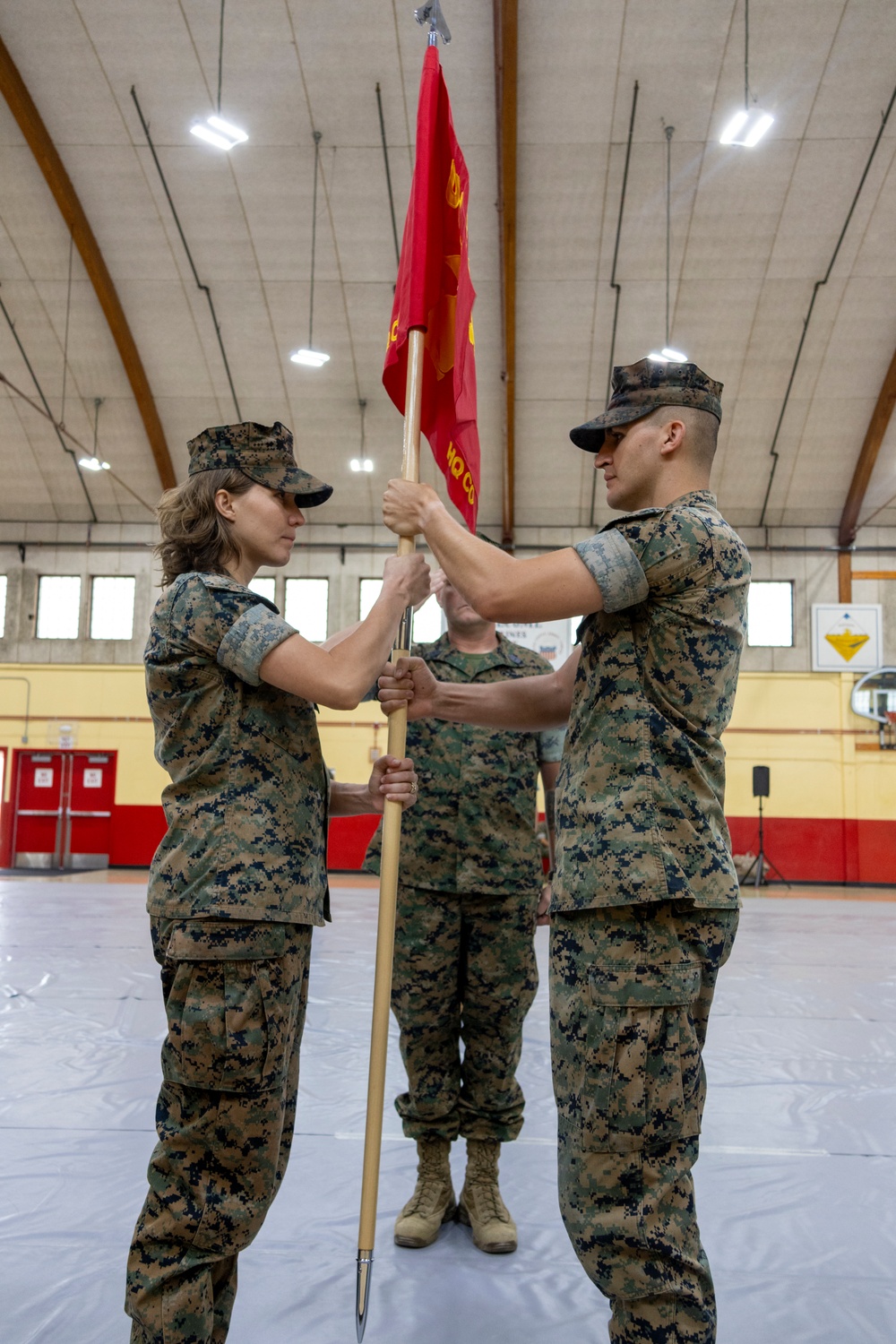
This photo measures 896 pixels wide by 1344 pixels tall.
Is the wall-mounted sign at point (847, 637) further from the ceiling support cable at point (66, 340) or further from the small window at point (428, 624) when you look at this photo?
the ceiling support cable at point (66, 340)

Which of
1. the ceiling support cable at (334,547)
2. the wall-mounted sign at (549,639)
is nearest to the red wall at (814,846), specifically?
the wall-mounted sign at (549,639)

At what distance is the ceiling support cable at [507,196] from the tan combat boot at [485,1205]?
10469 mm

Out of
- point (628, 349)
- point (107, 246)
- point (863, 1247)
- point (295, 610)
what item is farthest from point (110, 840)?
point (863, 1247)

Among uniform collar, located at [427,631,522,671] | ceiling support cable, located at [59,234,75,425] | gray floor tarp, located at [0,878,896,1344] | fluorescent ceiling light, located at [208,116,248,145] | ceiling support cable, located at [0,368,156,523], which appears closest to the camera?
gray floor tarp, located at [0,878,896,1344]

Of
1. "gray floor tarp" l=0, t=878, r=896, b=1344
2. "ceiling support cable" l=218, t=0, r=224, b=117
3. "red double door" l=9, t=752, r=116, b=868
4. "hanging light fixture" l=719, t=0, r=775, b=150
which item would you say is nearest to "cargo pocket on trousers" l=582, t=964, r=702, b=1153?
"gray floor tarp" l=0, t=878, r=896, b=1344

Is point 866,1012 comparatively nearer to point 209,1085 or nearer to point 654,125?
point 209,1085

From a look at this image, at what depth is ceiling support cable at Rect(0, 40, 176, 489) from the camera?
36.6ft

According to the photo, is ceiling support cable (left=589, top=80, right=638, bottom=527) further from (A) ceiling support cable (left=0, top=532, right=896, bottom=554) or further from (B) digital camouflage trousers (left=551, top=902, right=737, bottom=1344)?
(B) digital camouflage trousers (left=551, top=902, right=737, bottom=1344)

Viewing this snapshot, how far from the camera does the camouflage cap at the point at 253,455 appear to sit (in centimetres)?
215

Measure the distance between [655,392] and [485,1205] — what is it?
2276 millimetres

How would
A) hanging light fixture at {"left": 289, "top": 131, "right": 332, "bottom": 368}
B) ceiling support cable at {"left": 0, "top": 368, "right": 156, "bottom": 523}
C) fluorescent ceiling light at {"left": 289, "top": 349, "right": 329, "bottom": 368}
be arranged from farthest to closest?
ceiling support cable at {"left": 0, "top": 368, "right": 156, "bottom": 523} → fluorescent ceiling light at {"left": 289, "top": 349, "right": 329, "bottom": 368} → hanging light fixture at {"left": 289, "top": 131, "right": 332, "bottom": 368}

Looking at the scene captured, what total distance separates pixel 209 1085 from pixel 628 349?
1317 centimetres

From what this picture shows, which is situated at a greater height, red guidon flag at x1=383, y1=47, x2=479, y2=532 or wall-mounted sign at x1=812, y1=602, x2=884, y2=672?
wall-mounted sign at x1=812, y1=602, x2=884, y2=672

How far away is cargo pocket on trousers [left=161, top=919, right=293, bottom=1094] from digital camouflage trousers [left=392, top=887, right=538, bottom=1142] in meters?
1.12
